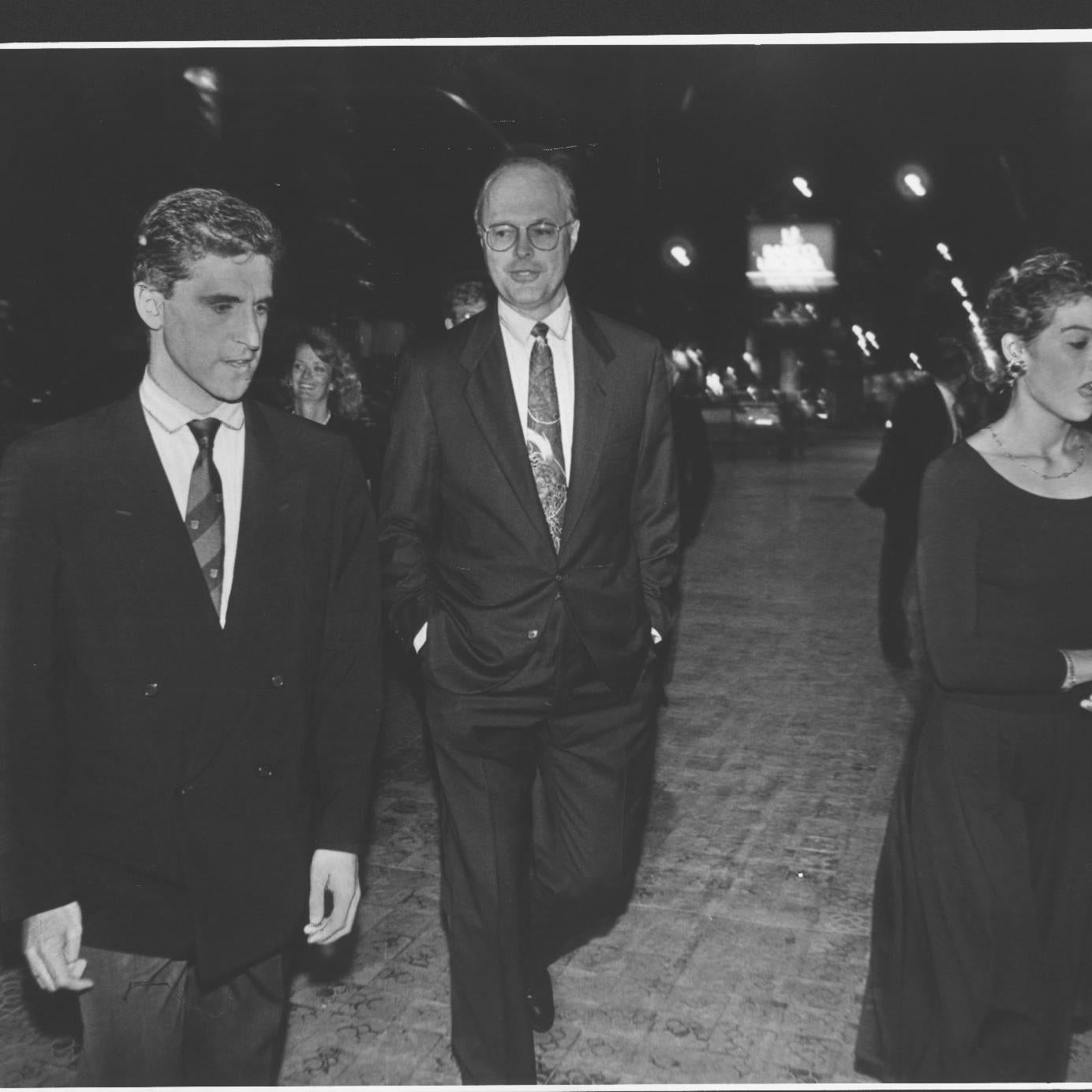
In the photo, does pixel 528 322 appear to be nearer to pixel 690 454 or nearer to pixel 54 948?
pixel 54 948

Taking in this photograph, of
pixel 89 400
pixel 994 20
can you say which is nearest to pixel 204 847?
pixel 89 400

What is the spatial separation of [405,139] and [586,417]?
208 centimetres

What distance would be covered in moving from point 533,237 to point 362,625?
1.37 m

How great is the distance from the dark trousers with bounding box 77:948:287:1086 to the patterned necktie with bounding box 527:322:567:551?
1.43m

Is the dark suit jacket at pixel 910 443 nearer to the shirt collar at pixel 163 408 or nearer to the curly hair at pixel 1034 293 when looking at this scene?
the curly hair at pixel 1034 293

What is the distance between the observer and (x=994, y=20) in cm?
321

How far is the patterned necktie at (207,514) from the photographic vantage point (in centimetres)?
237

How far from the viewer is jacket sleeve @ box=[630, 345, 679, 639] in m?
3.54

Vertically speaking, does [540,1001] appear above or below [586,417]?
below

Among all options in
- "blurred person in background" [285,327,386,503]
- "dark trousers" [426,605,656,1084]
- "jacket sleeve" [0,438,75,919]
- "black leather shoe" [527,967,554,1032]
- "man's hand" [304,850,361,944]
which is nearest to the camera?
"jacket sleeve" [0,438,75,919]

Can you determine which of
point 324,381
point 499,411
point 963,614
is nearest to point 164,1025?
point 499,411

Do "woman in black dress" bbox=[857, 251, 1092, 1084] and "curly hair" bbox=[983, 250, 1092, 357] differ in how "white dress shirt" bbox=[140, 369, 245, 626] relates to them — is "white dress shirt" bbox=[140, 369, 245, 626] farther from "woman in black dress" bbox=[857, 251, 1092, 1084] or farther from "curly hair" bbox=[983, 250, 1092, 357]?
"curly hair" bbox=[983, 250, 1092, 357]

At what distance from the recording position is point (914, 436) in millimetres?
7078

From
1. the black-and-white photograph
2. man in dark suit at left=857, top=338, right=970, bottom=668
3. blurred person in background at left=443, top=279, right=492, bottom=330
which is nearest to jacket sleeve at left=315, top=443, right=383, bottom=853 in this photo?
the black-and-white photograph
